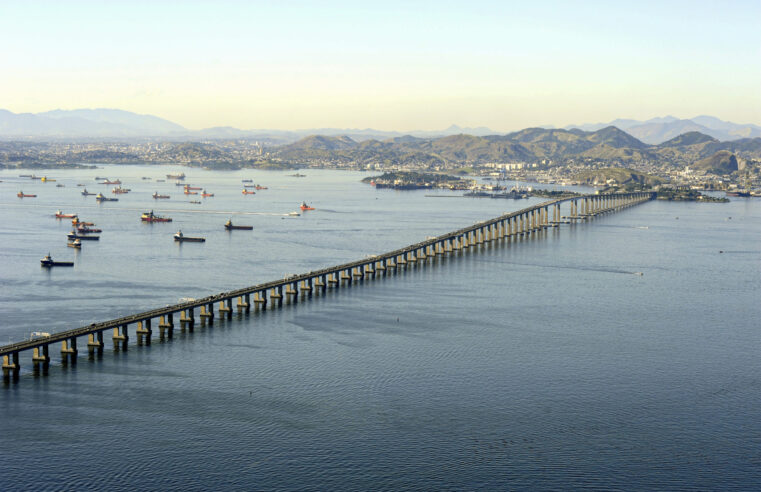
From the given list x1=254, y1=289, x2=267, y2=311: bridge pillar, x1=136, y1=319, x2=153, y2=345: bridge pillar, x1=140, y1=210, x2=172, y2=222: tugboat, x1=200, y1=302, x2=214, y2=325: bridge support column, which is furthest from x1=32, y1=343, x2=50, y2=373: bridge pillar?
x1=140, y1=210, x2=172, y2=222: tugboat

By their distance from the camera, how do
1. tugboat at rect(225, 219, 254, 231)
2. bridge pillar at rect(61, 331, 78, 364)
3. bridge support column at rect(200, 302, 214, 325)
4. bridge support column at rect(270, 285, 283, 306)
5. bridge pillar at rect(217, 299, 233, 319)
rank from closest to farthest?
1. bridge pillar at rect(61, 331, 78, 364)
2. bridge support column at rect(200, 302, 214, 325)
3. bridge pillar at rect(217, 299, 233, 319)
4. bridge support column at rect(270, 285, 283, 306)
5. tugboat at rect(225, 219, 254, 231)

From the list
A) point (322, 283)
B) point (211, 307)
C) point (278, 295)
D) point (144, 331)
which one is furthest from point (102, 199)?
point (144, 331)

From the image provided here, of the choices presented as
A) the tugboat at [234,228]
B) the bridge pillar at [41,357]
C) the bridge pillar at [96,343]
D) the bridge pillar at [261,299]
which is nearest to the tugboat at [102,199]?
the tugboat at [234,228]

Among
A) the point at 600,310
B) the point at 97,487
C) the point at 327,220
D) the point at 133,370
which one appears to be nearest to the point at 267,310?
the point at 133,370

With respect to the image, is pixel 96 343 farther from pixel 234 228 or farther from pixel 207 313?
pixel 234 228

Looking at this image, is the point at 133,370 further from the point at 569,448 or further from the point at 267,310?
the point at 569,448

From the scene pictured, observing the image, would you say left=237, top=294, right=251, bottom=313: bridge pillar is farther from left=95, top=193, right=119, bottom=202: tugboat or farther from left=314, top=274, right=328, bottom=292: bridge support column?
left=95, top=193, right=119, bottom=202: tugboat

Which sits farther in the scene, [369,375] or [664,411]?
[369,375]
